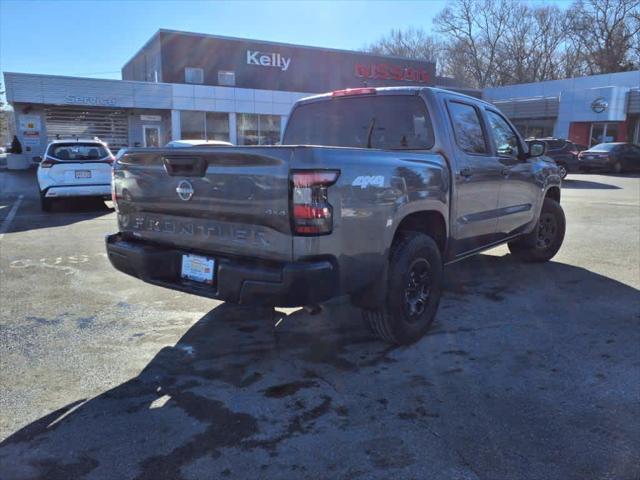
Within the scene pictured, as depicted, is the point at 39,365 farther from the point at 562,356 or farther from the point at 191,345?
the point at 562,356

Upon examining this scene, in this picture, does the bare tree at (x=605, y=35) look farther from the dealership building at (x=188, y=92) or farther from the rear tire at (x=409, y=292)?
the rear tire at (x=409, y=292)

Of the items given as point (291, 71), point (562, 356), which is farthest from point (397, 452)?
point (291, 71)

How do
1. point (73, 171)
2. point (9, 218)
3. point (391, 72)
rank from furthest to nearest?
point (391, 72)
point (73, 171)
point (9, 218)

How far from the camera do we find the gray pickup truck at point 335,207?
9.96 ft

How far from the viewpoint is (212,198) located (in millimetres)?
3328

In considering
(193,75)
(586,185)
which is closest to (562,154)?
(586,185)

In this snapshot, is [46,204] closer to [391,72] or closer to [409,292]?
[409,292]

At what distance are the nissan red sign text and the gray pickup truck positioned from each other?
3350 centimetres

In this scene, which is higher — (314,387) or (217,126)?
(217,126)

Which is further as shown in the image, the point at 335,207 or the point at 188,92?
the point at 188,92

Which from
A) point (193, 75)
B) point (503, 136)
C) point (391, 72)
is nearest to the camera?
point (503, 136)

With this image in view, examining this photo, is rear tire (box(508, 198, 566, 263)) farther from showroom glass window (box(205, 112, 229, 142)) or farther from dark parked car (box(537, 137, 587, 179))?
showroom glass window (box(205, 112, 229, 142))

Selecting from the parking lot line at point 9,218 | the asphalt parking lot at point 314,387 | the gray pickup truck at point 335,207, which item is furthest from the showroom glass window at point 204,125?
the gray pickup truck at point 335,207

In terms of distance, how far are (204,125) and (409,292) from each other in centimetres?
2866
